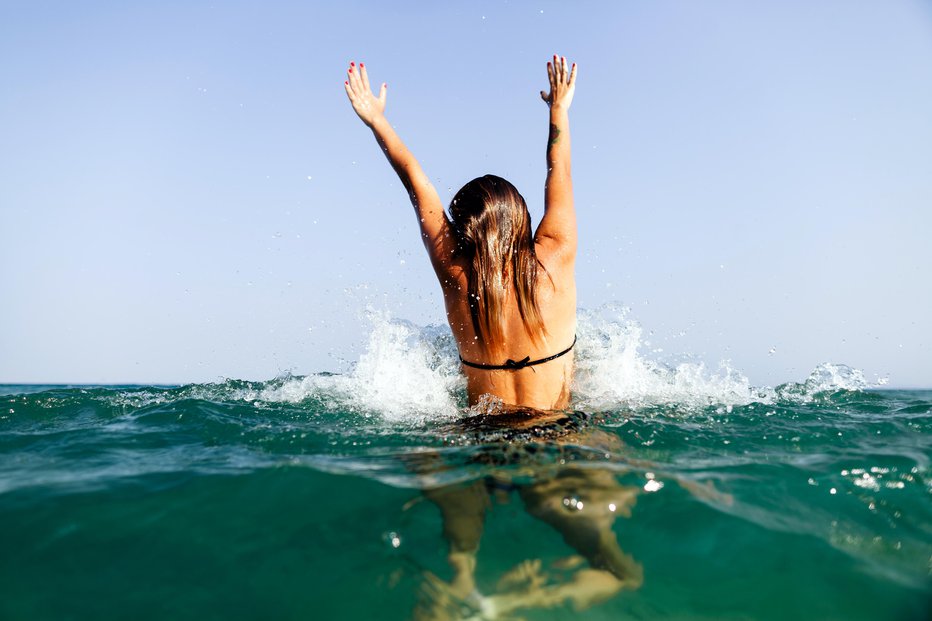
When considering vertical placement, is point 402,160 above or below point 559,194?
above

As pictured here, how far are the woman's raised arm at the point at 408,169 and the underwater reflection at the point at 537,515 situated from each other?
55.2 inches

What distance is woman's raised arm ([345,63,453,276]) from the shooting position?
4383mm

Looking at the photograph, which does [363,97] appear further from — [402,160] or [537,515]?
[537,515]

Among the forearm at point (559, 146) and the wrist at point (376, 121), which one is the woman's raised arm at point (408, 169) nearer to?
the wrist at point (376, 121)

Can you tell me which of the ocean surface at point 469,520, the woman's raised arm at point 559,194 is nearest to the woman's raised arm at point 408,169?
the woman's raised arm at point 559,194

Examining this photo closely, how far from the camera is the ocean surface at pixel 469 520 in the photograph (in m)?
2.61

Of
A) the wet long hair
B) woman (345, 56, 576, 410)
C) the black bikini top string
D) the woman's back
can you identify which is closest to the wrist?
woman (345, 56, 576, 410)

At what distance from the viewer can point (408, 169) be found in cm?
463

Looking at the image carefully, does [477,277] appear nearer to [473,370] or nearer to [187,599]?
[473,370]

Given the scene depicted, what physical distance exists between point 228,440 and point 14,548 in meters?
1.77

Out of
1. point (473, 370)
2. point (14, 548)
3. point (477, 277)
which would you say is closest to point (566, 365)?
point (473, 370)

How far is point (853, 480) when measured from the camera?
3557mm

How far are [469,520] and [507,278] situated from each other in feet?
5.67

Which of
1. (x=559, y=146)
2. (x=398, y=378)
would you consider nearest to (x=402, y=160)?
(x=559, y=146)
